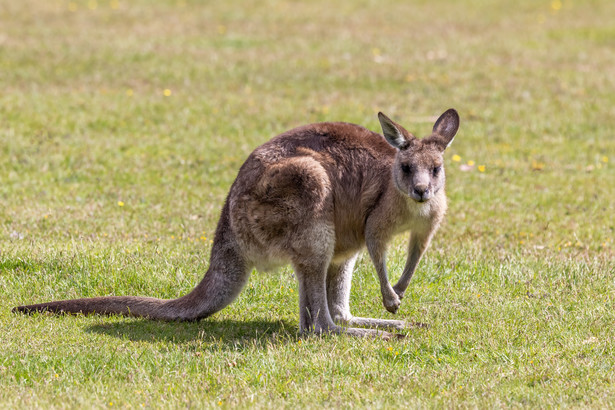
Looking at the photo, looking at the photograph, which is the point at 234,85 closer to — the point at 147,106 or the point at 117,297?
the point at 147,106

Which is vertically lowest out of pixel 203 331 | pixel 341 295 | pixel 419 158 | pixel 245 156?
pixel 203 331

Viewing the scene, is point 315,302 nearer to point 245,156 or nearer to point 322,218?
point 322,218

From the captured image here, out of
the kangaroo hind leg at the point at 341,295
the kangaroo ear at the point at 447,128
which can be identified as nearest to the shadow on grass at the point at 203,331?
the kangaroo hind leg at the point at 341,295

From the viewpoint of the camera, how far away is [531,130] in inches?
498

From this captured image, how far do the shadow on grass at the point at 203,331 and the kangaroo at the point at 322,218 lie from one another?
0.28 feet

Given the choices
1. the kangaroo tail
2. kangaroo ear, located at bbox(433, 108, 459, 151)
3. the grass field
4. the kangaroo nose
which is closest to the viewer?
the grass field

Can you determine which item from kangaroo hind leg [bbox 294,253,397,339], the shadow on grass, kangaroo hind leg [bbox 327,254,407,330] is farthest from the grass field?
kangaroo hind leg [bbox 327,254,407,330]

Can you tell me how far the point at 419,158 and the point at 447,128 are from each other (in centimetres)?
46

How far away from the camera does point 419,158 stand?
5.65m

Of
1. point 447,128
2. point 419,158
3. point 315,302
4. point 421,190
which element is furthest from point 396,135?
point 315,302

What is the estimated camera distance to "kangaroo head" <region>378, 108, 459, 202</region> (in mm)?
5527

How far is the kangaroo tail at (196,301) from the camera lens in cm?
599

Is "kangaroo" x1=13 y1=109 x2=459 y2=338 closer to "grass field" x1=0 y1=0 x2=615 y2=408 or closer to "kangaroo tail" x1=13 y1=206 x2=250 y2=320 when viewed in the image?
"kangaroo tail" x1=13 y1=206 x2=250 y2=320

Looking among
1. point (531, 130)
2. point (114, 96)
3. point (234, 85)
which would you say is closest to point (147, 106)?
point (114, 96)
